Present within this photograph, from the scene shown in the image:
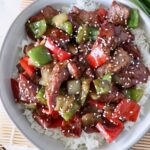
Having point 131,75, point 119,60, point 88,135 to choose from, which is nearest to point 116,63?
point 119,60

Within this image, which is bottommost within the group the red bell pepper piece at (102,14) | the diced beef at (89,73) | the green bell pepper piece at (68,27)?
the diced beef at (89,73)

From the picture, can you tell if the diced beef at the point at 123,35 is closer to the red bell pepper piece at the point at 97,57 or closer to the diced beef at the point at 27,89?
the red bell pepper piece at the point at 97,57

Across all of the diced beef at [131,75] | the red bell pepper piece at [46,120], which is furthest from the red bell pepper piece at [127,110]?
the red bell pepper piece at [46,120]

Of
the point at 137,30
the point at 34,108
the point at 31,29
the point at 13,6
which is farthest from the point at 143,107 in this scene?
the point at 13,6

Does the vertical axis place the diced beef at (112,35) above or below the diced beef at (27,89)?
above

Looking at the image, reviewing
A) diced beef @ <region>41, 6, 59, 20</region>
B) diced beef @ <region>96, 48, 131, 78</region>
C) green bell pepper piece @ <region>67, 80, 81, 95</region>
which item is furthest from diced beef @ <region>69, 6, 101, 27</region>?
green bell pepper piece @ <region>67, 80, 81, 95</region>

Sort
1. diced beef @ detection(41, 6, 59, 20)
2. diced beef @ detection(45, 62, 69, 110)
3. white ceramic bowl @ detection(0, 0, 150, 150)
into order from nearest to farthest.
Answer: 1. diced beef @ detection(45, 62, 69, 110)
2. white ceramic bowl @ detection(0, 0, 150, 150)
3. diced beef @ detection(41, 6, 59, 20)

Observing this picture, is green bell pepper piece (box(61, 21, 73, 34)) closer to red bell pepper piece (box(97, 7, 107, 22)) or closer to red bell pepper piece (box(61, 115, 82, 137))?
red bell pepper piece (box(97, 7, 107, 22))
